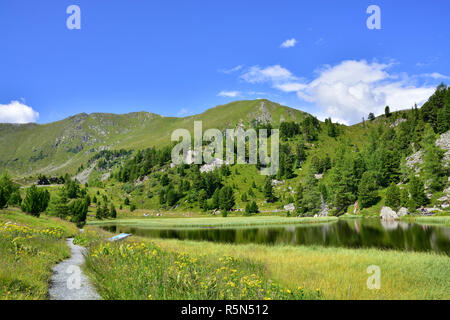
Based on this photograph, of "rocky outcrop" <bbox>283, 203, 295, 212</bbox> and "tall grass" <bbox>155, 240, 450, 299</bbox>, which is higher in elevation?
"tall grass" <bbox>155, 240, 450, 299</bbox>

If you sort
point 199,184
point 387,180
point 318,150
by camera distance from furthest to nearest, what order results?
point 318,150, point 199,184, point 387,180

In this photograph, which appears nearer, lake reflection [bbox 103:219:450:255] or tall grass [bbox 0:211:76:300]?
tall grass [bbox 0:211:76:300]

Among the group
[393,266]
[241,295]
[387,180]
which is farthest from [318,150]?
[241,295]

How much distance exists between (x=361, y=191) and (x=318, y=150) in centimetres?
9577

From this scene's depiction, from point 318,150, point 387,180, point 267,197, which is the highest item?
point 318,150

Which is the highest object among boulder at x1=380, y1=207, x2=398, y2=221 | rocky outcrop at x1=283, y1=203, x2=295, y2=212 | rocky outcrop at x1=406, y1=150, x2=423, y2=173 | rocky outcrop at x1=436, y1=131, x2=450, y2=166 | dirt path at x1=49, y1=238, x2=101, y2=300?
rocky outcrop at x1=436, y1=131, x2=450, y2=166

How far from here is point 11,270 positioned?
10898 millimetres

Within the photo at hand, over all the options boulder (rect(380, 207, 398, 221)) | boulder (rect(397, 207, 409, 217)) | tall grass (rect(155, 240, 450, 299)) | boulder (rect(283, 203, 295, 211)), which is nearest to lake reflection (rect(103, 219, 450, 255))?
tall grass (rect(155, 240, 450, 299))

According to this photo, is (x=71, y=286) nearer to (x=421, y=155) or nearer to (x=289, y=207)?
(x=289, y=207)

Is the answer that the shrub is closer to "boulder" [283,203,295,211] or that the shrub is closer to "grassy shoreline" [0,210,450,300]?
"grassy shoreline" [0,210,450,300]

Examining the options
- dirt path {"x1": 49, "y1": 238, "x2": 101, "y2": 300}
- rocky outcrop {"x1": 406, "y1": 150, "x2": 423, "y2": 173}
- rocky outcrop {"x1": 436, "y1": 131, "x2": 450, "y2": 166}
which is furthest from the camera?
rocky outcrop {"x1": 406, "y1": 150, "x2": 423, "y2": 173}

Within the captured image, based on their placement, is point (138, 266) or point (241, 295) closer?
point (241, 295)
